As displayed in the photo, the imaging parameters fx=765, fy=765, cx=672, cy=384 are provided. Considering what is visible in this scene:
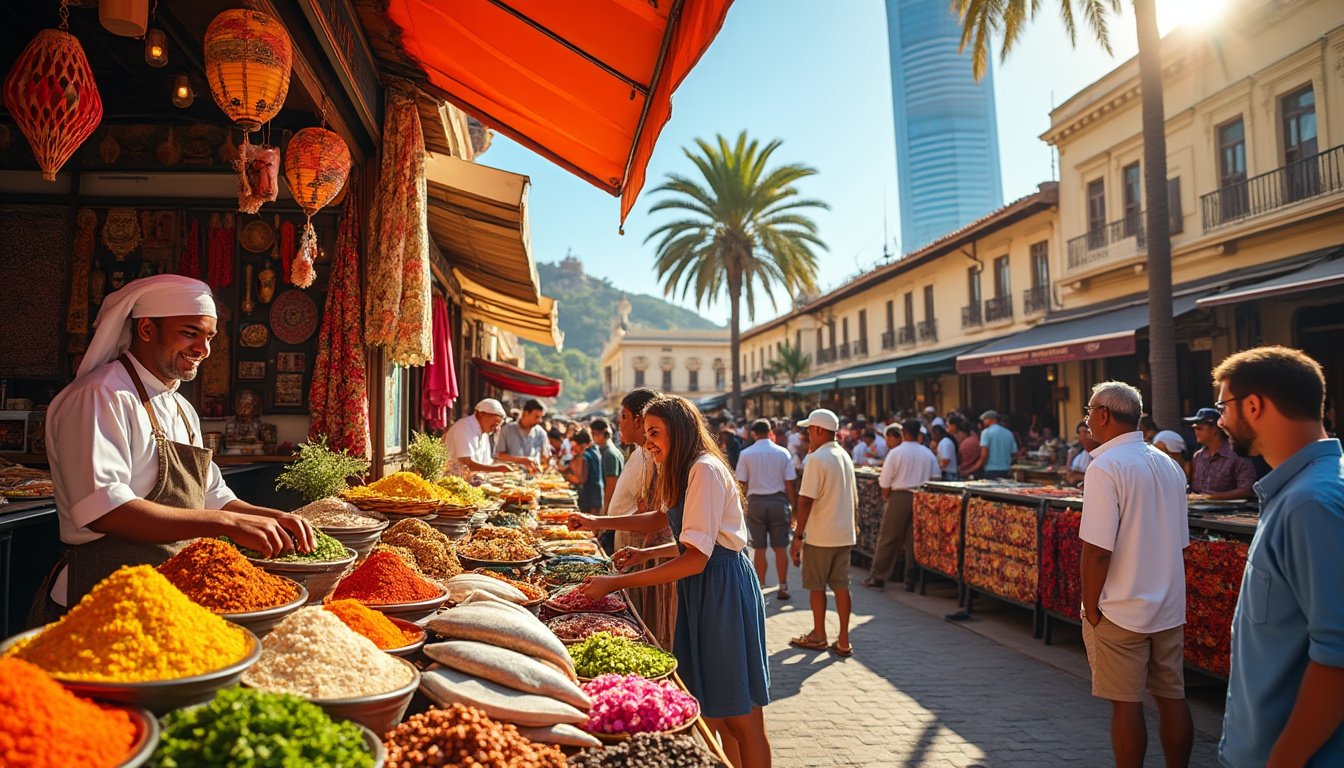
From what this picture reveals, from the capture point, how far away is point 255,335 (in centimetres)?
641

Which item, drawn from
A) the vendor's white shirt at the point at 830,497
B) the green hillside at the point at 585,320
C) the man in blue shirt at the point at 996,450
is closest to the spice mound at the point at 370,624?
the vendor's white shirt at the point at 830,497

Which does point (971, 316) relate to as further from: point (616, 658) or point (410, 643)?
point (410, 643)

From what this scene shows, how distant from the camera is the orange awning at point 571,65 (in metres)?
3.65

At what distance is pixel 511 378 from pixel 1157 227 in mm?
12043

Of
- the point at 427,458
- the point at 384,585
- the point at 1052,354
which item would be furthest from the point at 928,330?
the point at 384,585

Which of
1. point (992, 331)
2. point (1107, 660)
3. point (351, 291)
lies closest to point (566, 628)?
point (1107, 660)

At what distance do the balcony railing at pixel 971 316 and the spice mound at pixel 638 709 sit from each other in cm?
2362

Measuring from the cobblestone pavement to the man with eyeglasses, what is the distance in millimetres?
2162

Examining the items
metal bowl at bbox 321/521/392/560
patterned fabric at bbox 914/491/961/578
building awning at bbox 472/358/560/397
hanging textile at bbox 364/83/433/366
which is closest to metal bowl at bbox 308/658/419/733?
metal bowl at bbox 321/521/392/560

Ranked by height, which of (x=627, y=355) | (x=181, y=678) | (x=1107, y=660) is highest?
(x=627, y=355)

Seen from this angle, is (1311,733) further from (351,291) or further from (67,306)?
(67,306)

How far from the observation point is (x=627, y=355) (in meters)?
69.5

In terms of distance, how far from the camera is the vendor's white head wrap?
251cm

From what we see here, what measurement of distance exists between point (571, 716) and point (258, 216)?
582 cm
